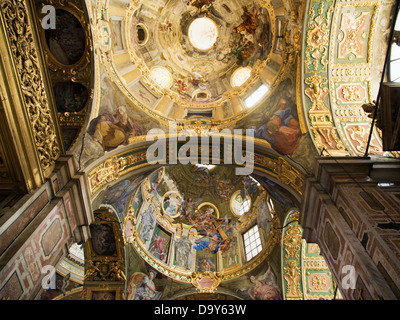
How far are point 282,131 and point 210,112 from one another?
13.4 ft

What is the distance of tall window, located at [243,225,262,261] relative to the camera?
599 inches

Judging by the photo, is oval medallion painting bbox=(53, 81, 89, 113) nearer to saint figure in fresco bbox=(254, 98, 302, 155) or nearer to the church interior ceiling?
the church interior ceiling

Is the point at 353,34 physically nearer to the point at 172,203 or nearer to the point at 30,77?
the point at 30,77

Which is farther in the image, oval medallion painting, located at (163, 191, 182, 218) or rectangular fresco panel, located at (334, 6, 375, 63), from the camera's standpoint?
oval medallion painting, located at (163, 191, 182, 218)

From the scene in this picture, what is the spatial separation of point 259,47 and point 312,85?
14.9 ft

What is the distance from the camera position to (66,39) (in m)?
10.6

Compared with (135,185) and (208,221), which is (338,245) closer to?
(135,185)

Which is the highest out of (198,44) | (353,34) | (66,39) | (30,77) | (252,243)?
(198,44)

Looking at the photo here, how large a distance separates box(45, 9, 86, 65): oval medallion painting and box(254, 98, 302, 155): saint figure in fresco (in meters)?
7.13

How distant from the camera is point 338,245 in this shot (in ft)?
24.0

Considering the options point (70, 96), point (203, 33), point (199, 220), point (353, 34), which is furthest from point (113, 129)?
point (203, 33)

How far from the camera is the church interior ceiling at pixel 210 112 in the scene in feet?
34.0

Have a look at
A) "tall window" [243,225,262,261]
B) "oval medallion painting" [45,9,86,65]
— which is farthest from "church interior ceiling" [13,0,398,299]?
"tall window" [243,225,262,261]

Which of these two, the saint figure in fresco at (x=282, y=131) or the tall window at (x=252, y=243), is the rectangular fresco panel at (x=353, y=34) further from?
the tall window at (x=252, y=243)
